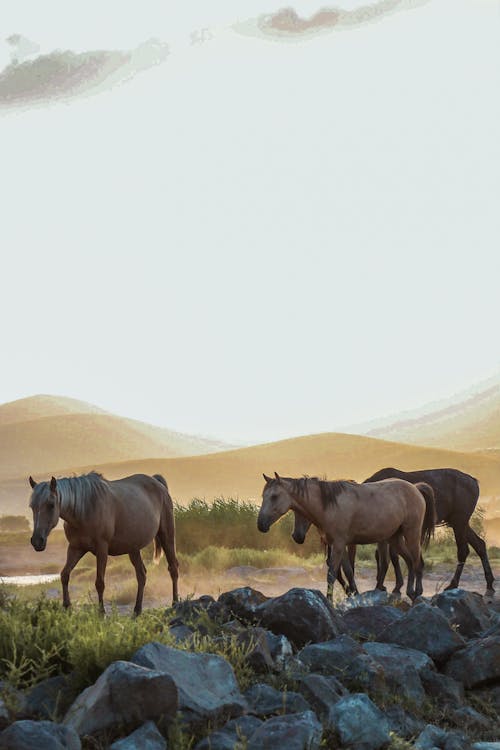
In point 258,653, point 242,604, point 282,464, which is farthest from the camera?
point 282,464

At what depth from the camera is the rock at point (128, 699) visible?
6.58 metres

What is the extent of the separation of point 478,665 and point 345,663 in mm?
1480

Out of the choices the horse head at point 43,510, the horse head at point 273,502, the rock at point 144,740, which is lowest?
the rock at point 144,740

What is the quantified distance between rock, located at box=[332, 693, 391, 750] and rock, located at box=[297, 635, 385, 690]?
0.92m

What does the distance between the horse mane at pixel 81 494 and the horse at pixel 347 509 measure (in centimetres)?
217

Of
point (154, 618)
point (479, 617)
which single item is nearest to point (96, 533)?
point (154, 618)

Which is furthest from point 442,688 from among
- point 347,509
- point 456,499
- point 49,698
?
point 456,499

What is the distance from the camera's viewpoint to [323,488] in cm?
1281

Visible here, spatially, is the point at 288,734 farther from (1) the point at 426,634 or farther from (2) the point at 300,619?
(1) the point at 426,634

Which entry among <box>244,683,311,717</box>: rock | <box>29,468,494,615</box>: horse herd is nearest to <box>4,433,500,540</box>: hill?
<box>29,468,494,615</box>: horse herd

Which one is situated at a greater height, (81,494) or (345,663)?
(81,494)

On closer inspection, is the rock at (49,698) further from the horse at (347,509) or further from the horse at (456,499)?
the horse at (456,499)

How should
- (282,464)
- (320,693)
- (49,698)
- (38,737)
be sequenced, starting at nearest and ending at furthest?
(38,737), (49,698), (320,693), (282,464)

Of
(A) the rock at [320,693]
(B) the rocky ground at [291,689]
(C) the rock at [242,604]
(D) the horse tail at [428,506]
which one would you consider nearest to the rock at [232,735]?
(B) the rocky ground at [291,689]
